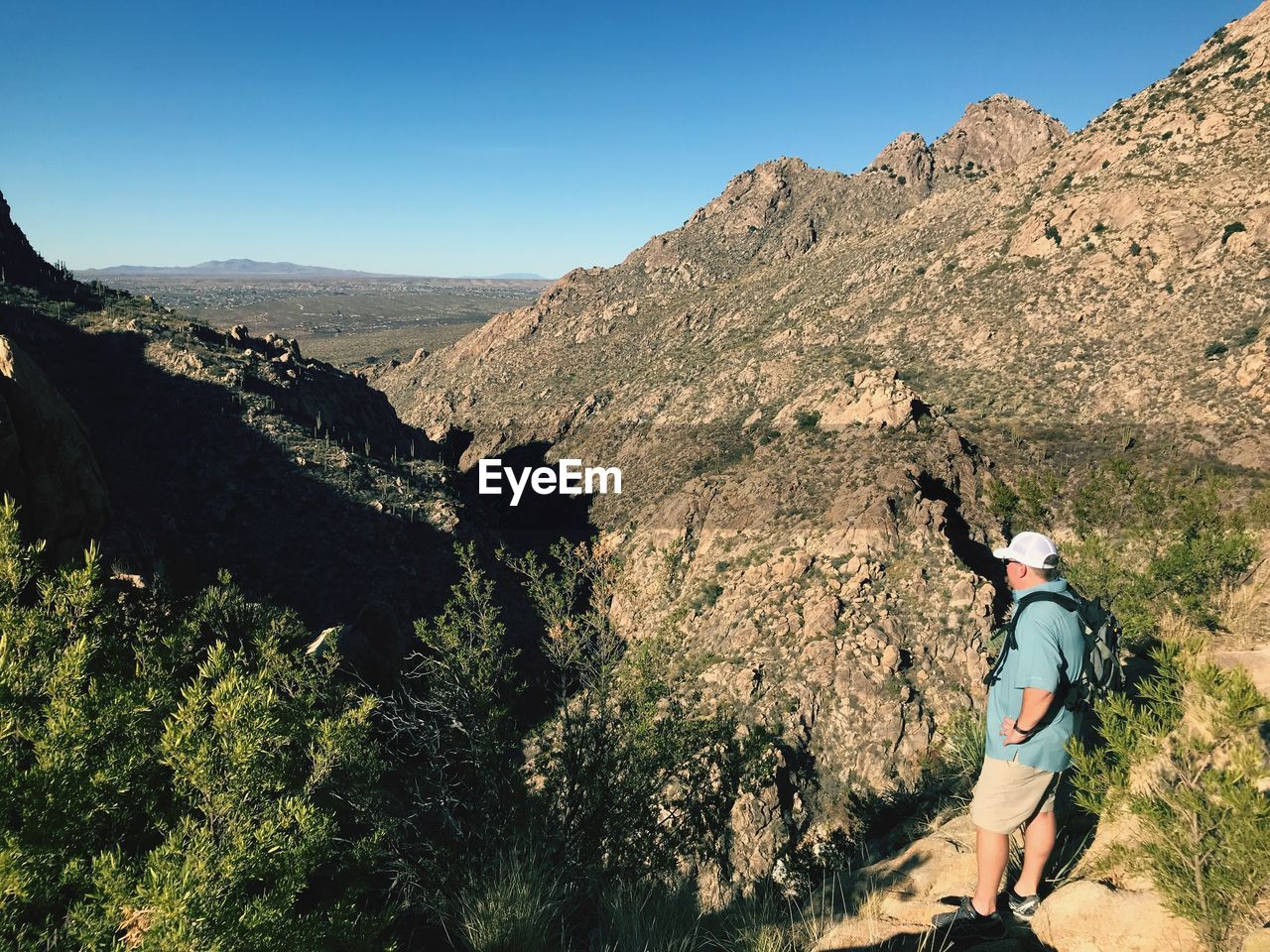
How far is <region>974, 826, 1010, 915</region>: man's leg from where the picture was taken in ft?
13.9

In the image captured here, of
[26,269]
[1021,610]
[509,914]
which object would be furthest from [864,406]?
[26,269]

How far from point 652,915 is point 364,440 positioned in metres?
37.1

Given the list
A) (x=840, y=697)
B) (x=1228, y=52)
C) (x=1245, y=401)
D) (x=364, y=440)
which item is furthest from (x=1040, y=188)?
(x=364, y=440)

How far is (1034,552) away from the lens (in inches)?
166

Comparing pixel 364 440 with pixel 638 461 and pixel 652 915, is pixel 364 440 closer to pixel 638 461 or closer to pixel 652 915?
pixel 638 461

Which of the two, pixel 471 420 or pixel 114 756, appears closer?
pixel 114 756

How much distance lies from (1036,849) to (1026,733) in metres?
1.01

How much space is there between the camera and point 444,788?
7617 millimetres

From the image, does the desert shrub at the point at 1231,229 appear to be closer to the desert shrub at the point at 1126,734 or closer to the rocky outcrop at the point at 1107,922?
the desert shrub at the point at 1126,734

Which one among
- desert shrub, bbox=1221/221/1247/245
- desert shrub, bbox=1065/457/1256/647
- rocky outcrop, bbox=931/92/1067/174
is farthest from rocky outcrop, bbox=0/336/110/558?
rocky outcrop, bbox=931/92/1067/174

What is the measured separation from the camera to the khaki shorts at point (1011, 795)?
4.17 m

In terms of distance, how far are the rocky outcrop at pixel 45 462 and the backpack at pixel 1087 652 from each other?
21322 millimetres

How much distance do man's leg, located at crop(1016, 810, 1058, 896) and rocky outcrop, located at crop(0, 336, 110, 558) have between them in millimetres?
21381

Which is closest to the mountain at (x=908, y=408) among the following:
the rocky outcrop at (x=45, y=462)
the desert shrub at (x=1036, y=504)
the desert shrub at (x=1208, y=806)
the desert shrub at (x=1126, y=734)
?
the desert shrub at (x=1036, y=504)
